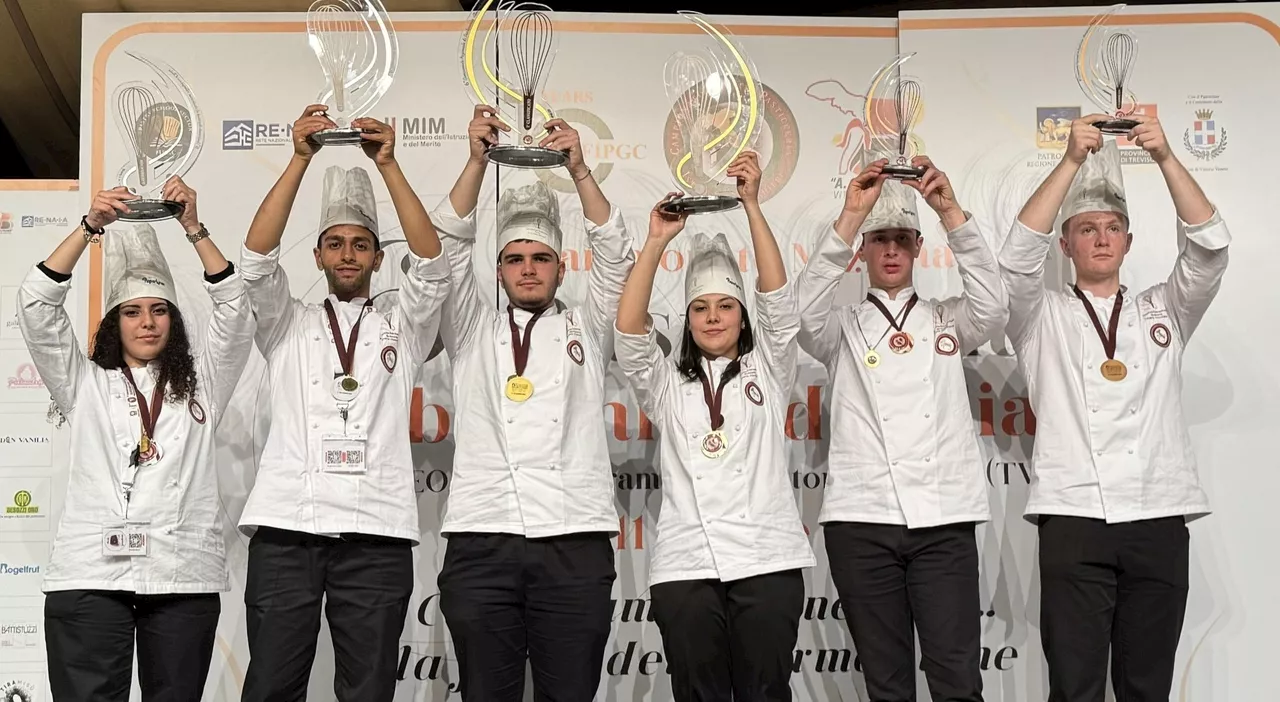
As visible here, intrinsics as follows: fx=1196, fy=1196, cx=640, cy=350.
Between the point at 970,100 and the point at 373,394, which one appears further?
the point at 970,100

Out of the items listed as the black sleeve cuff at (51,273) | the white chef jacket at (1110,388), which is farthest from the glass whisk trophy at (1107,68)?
the black sleeve cuff at (51,273)

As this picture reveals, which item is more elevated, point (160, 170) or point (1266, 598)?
point (160, 170)

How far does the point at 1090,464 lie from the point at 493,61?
2509mm

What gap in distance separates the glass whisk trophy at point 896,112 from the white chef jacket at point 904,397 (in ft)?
0.91

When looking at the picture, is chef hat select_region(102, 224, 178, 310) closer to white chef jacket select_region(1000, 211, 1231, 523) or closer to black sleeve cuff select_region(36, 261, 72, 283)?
black sleeve cuff select_region(36, 261, 72, 283)

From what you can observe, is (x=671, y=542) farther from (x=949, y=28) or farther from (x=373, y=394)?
(x=949, y=28)

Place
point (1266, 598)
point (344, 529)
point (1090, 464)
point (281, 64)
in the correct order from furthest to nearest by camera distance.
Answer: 1. point (281, 64)
2. point (1266, 598)
3. point (1090, 464)
4. point (344, 529)

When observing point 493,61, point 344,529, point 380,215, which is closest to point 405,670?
point 344,529

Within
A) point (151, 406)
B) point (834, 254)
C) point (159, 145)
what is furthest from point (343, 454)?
point (834, 254)

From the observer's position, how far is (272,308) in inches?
146

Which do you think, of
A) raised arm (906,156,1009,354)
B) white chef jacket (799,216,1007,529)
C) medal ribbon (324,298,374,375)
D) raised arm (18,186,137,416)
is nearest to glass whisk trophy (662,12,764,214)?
white chef jacket (799,216,1007,529)

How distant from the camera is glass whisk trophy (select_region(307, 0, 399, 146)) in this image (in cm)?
352

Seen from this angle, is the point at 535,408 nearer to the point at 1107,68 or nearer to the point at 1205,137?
the point at 1107,68

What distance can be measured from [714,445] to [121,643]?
1784 millimetres
